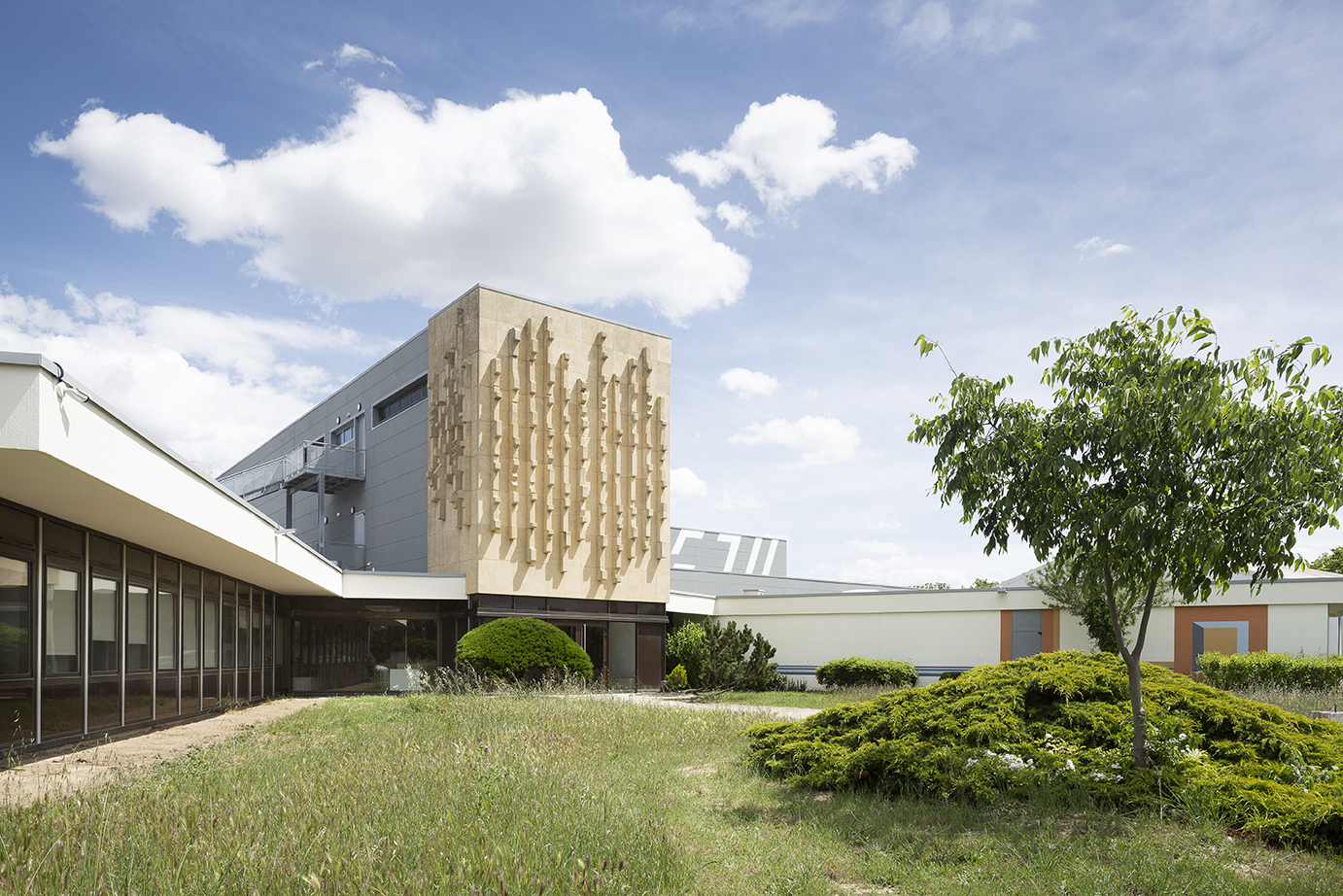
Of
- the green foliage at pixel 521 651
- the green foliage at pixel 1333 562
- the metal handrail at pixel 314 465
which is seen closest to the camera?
the green foliage at pixel 521 651

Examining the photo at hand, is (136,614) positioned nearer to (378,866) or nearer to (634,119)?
(634,119)

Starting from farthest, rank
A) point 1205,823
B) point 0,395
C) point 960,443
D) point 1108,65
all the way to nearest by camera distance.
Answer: point 1108,65 < point 960,443 < point 0,395 < point 1205,823

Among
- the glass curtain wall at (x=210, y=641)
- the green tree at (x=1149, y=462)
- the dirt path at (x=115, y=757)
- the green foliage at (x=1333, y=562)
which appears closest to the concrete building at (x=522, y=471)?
the glass curtain wall at (x=210, y=641)

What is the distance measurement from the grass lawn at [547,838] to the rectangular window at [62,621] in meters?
4.55

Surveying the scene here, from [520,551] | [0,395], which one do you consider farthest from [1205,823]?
[520,551]

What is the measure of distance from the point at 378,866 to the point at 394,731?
22.4ft

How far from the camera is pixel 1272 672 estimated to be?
22.7m

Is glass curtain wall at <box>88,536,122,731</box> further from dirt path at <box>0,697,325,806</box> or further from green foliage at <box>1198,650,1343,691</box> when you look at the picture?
green foliage at <box>1198,650,1343,691</box>

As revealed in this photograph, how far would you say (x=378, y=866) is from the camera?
490 centimetres

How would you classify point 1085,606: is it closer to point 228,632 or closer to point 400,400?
point 400,400

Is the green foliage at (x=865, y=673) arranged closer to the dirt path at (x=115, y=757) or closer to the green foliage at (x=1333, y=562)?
the dirt path at (x=115, y=757)

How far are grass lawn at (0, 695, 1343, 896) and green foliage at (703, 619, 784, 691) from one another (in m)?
18.7

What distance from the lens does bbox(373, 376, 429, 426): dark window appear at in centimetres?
2909

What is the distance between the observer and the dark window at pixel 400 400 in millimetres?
29094
